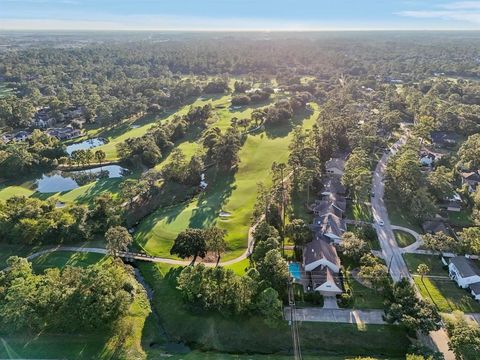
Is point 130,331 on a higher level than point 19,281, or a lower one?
lower

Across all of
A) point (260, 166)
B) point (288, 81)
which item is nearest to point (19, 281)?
point (260, 166)

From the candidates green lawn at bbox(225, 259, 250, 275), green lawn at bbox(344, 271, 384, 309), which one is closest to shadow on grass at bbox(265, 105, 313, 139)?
green lawn at bbox(225, 259, 250, 275)

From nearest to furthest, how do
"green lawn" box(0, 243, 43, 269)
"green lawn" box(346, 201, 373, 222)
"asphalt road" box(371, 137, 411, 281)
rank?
Answer: "asphalt road" box(371, 137, 411, 281) < "green lawn" box(0, 243, 43, 269) < "green lawn" box(346, 201, 373, 222)

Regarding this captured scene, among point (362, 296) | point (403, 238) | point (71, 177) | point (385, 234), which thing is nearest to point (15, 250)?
point (71, 177)

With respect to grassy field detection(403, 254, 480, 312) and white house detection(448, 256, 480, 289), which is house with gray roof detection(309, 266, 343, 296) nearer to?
grassy field detection(403, 254, 480, 312)

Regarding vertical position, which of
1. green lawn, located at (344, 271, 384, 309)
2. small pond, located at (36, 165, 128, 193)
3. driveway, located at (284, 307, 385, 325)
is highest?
green lawn, located at (344, 271, 384, 309)

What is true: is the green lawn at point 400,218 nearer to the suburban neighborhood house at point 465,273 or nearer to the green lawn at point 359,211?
the green lawn at point 359,211

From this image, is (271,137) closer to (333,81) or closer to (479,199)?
(479,199)
